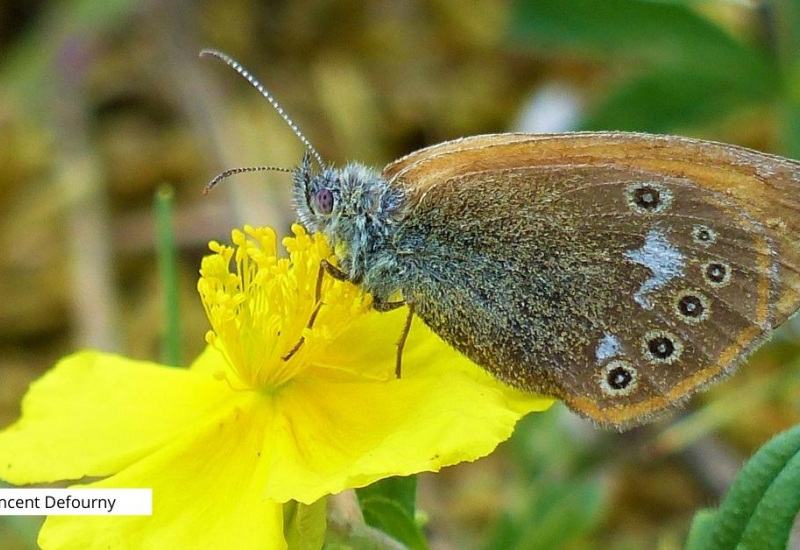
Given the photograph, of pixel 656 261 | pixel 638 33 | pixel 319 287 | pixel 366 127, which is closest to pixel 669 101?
pixel 638 33

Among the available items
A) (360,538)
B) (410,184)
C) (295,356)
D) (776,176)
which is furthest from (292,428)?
(776,176)

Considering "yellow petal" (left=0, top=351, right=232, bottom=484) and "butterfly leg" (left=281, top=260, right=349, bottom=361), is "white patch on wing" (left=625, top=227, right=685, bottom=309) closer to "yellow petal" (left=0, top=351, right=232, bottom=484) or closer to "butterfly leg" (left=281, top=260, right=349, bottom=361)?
"butterfly leg" (left=281, top=260, right=349, bottom=361)

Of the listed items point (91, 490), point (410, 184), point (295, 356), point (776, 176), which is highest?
point (410, 184)

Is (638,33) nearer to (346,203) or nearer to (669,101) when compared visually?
(669,101)

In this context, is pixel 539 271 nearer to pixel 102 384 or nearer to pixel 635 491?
pixel 102 384

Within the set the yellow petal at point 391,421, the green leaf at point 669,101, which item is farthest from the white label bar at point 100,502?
the green leaf at point 669,101

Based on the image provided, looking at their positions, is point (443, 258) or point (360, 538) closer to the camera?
point (360, 538)
